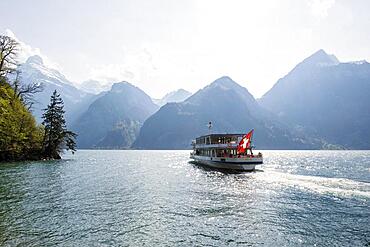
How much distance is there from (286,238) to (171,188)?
76.0 feet

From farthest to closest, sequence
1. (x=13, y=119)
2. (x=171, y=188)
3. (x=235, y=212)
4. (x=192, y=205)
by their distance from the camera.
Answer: (x=13, y=119)
(x=171, y=188)
(x=192, y=205)
(x=235, y=212)

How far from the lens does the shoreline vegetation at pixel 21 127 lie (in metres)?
66.6

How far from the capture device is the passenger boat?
206ft

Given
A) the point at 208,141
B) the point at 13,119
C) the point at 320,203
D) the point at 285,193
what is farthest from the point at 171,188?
the point at 13,119

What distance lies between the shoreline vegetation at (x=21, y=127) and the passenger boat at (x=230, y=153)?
44.8 m

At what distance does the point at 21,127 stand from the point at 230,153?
53.8 m

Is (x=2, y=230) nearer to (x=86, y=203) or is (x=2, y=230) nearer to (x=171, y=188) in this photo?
(x=86, y=203)

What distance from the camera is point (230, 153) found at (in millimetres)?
70062

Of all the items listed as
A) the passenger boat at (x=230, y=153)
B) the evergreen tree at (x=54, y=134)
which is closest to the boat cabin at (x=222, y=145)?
the passenger boat at (x=230, y=153)

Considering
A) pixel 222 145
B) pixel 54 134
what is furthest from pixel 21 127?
pixel 222 145

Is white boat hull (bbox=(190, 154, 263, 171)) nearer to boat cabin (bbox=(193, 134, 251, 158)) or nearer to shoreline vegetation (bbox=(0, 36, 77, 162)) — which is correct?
boat cabin (bbox=(193, 134, 251, 158))

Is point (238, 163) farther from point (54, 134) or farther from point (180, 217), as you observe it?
point (54, 134)

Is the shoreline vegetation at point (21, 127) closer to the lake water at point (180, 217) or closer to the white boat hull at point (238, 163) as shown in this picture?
the lake water at point (180, 217)

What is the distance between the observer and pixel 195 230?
20453mm
